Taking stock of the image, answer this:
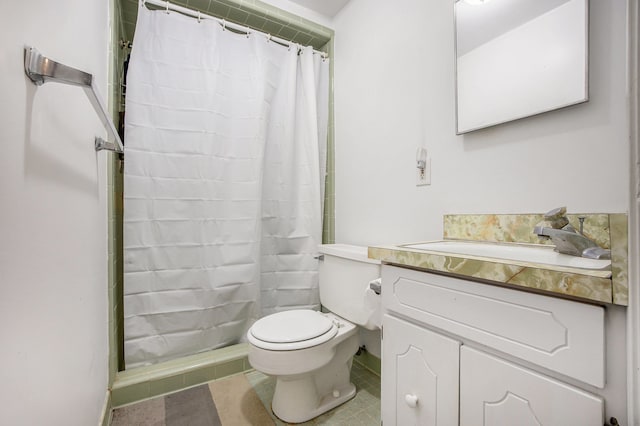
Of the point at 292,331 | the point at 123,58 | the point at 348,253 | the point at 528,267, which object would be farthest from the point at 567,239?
the point at 123,58

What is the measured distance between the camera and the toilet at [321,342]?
1133mm

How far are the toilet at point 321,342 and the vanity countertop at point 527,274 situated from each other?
0.48 metres

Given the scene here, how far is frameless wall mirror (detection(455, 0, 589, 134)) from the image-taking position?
0.85m

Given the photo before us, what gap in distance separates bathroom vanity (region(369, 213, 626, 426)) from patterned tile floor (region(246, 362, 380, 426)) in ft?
1.32

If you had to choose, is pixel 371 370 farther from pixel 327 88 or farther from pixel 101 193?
pixel 327 88

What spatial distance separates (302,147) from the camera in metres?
1.85

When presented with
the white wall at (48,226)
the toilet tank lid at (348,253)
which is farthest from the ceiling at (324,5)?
the toilet tank lid at (348,253)

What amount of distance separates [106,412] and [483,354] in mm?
1477

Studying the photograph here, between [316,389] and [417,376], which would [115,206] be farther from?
[417,376]

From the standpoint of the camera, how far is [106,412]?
119cm

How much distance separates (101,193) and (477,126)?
153 centimetres

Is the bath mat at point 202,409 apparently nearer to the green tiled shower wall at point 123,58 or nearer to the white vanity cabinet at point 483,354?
the green tiled shower wall at point 123,58

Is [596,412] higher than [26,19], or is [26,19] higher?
[26,19]

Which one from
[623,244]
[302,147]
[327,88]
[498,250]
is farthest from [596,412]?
[327,88]
